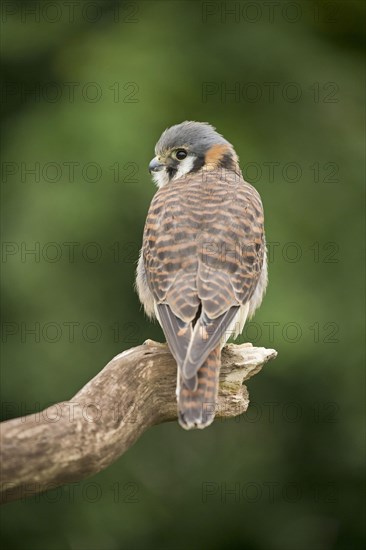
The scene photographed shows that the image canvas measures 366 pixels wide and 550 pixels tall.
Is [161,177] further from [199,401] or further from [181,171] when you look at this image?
[199,401]

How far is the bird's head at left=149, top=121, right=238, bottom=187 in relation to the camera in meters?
4.65

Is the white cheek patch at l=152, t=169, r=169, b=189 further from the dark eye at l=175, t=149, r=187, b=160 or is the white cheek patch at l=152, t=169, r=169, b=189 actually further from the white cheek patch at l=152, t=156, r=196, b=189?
the dark eye at l=175, t=149, r=187, b=160

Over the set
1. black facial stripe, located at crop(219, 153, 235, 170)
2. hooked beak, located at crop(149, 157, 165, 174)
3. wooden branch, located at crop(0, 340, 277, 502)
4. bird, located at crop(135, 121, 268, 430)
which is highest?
black facial stripe, located at crop(219, 153, 235, 170)

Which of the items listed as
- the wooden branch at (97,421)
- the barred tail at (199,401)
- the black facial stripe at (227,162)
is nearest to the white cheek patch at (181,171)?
the black facial stripe at (227,162)

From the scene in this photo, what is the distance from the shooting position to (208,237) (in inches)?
157

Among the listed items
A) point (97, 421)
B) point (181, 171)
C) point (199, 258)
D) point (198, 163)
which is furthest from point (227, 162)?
point (97, 421)

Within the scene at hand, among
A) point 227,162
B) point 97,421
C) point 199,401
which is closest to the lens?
Result: point 97,421

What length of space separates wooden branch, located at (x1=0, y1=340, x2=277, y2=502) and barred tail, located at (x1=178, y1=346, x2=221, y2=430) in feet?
0.58

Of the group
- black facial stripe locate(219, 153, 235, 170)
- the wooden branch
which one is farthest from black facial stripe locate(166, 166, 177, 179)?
the wooden branch

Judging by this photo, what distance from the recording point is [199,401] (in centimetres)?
336

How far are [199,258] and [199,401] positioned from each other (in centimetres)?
76

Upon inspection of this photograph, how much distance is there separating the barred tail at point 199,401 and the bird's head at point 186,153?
1512 mm

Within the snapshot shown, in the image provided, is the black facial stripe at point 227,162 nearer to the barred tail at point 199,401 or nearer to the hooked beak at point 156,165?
the hooked beak at point 156,165

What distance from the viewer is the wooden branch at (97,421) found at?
292 centimetres
